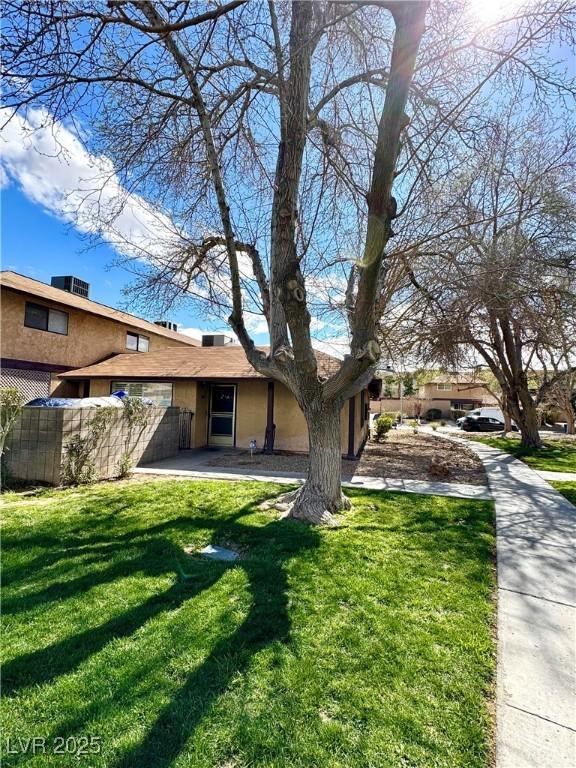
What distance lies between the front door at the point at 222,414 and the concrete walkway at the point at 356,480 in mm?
3986

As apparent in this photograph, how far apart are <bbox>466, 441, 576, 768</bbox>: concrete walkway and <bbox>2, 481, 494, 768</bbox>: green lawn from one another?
0.13 meters

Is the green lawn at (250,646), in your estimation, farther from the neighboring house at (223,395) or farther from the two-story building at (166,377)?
the neighboring house at (223,395)

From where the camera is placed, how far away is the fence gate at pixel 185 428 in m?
12.9

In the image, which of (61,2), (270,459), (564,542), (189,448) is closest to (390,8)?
(61,2)

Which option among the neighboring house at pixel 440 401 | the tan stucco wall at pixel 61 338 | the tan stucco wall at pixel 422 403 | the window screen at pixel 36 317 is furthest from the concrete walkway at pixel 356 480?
the tan stucco wall at pixel 422 403

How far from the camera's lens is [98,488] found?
287 inches

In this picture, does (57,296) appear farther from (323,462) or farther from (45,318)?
(323,462)

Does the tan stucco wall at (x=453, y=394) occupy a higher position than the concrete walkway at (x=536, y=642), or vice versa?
the tan stucco wall at (x=453, y=394)

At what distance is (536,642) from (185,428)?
1148 cm

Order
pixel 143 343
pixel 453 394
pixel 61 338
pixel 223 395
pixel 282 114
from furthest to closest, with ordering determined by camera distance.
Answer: pixel 453 394, pixel 143 343, pixel 61 338, pixel 223 395, pixel 282 114

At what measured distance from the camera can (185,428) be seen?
13.0 meters

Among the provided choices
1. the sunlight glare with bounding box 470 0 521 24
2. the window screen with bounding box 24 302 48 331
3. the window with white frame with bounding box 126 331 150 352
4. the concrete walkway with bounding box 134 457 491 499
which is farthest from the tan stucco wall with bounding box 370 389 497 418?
the sunlight glare with bounding box 470 0 521 24

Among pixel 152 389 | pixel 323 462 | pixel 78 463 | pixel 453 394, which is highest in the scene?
pixel 453 394

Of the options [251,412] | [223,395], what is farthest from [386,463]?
[223,395]
